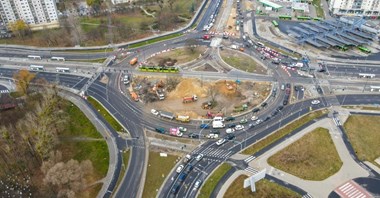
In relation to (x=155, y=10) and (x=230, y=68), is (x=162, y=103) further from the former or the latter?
(x=155, y=10)

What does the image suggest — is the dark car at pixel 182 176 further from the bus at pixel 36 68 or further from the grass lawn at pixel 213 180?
the bus at pixel 36 68

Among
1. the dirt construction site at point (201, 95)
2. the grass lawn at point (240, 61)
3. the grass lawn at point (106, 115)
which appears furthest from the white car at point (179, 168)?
the grass lawn at point (240, 61)

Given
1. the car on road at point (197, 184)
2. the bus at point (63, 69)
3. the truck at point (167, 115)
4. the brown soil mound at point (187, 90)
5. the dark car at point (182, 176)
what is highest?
the bus at point (63, 69)

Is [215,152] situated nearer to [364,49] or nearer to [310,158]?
[310,158]

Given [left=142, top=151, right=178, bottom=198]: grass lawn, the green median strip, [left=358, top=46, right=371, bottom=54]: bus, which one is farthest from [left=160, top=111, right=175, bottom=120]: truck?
[left=358, top=46, right=371, bottom=54]: bus

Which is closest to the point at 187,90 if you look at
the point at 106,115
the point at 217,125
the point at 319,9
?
the point at 217,125

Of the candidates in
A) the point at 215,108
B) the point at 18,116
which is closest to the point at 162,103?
the point at 215,108

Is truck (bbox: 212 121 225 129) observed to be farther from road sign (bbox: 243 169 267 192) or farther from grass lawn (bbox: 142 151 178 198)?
road sign (bbox: 243 169 267 192)
